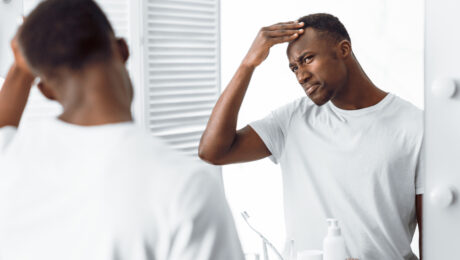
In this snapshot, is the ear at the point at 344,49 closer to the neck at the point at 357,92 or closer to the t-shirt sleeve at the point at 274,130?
the neck at the point at 357,92

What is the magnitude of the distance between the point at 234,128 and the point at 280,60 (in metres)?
0.21

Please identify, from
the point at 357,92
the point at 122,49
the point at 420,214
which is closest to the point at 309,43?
the point at 357,92

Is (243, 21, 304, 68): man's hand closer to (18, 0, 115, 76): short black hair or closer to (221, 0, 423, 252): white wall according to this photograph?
(221, 0, 423, 252): white wall

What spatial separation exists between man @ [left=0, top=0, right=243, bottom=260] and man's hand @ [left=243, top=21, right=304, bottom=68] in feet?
1.78

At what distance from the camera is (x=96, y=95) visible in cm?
55

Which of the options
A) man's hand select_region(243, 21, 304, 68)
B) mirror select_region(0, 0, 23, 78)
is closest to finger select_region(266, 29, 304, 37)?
man's hand select_region(243, 21, 304, 68)

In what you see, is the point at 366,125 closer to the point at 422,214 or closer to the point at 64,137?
the point at 422,214

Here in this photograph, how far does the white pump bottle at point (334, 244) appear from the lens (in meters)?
1.02

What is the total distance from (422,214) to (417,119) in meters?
0.18

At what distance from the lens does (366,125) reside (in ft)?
3.27

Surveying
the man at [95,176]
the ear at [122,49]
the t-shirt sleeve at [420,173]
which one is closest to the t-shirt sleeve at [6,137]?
the man at [95,176]

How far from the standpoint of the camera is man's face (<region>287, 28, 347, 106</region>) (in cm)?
104

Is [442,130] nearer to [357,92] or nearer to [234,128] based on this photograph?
[357,92]

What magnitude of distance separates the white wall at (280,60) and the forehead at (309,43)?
43mm
